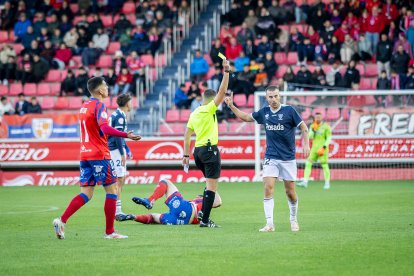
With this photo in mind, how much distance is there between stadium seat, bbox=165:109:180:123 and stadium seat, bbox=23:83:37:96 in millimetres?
6476

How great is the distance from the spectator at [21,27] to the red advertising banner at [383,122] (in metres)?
16.0

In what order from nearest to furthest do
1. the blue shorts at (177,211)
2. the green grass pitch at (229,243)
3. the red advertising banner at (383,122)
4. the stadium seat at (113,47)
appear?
the green grass pitch at (229,243)
the blue shorts at (177,211)
the red advertising banner at (383,122)
the stadium seat at (113,47)

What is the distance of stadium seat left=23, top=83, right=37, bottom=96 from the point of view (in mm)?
35219

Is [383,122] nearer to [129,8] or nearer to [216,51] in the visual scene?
[216,51]

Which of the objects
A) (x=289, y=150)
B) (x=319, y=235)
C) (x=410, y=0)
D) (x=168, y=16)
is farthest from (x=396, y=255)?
(x=168, y=16)

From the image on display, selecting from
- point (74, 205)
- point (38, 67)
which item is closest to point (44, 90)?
point (38, 67)

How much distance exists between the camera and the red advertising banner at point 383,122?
28328mm

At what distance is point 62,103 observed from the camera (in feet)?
111

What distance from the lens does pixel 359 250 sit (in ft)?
35.8

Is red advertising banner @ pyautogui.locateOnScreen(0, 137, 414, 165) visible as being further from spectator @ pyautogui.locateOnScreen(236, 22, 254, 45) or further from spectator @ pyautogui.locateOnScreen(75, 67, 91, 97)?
spectator @ pyautogui.locateOnScreen(236, 22, 254, 45)

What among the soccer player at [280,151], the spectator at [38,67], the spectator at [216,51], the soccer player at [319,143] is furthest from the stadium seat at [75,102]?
the soccer player at [280,151]

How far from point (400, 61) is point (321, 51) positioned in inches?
120

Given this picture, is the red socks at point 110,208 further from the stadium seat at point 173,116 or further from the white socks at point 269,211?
the stadium seat at point 173,116

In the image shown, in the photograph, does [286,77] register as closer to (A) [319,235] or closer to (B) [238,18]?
(B) [238,18]
